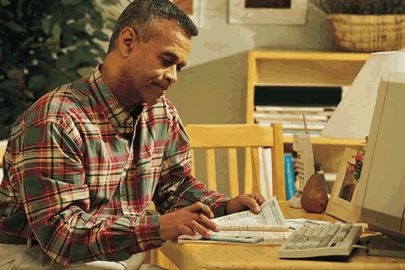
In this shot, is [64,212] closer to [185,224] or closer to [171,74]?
[185,224]

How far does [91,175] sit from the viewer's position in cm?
133

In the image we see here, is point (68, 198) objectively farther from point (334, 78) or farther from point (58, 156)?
point (334, 78)

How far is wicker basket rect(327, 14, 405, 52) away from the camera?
2523mm

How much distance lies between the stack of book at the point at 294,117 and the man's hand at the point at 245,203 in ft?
3.82

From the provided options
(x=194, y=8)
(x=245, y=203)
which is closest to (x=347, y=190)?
(x=245, y=203)

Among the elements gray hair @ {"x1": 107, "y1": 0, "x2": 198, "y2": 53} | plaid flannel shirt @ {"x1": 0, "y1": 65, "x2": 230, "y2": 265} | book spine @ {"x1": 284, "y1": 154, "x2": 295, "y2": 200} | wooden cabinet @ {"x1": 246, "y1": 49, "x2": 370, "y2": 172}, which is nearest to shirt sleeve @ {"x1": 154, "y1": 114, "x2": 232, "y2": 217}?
plaid flannel shirt @ {"x1": 0, "y1": 65, "x2": 230, "y2": 265}

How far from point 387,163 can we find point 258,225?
0.38 m

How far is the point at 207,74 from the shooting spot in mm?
2934

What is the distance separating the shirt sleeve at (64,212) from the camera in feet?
3.94

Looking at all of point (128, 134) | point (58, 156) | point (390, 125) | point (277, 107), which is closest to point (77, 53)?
point (277, 107)

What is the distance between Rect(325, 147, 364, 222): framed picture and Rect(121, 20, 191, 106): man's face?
0.58m

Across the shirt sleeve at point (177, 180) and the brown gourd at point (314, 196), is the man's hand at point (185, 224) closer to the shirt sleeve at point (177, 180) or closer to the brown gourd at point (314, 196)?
the shirt sleeve at point (177, 180)

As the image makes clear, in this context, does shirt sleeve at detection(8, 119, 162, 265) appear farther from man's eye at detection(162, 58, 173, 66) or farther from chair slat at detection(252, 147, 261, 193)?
chair slat at detection(252, 147, 261, 193)

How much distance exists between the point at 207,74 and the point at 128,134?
1.52m
